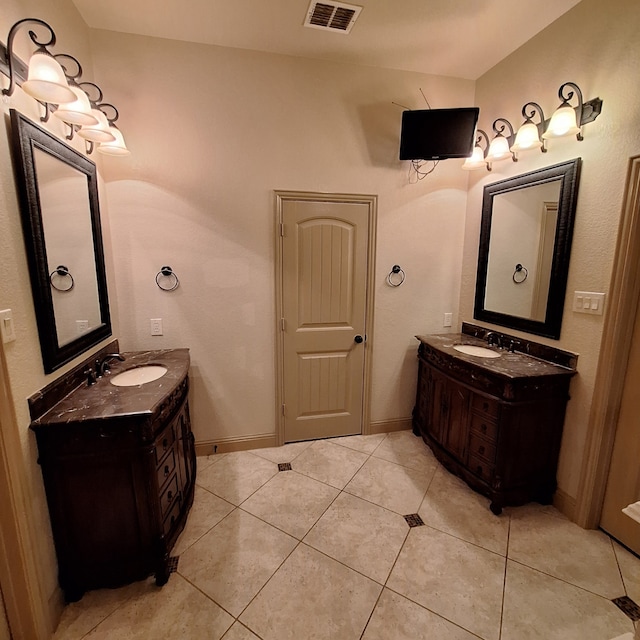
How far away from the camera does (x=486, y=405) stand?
2.18 m

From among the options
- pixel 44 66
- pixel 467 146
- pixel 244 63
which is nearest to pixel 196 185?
pixel 244 63

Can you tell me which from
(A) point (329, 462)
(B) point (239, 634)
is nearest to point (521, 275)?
(A) point (329, 462)

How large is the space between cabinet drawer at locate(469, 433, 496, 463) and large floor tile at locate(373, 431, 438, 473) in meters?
0.44

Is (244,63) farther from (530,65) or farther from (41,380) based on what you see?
(41,380)

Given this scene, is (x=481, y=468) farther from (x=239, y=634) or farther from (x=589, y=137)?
A: (x=589, y=137)

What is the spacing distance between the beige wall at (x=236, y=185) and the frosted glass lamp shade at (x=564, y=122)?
3.18 ft

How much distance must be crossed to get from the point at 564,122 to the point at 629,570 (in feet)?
8.10

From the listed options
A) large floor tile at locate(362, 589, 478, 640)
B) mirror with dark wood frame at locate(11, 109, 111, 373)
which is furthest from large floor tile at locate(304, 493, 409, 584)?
mirror with dark wood frame at locate(11, 109, 111, 373)

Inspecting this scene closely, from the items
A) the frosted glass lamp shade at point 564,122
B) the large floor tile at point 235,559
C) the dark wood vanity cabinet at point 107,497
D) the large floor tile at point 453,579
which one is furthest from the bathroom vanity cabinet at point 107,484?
A: the frosted glass lamp shade at point 564,122

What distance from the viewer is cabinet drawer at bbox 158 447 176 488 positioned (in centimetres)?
166

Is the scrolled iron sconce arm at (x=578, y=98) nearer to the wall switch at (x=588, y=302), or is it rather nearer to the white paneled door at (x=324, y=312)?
the wall switch at (x=588, y=302)

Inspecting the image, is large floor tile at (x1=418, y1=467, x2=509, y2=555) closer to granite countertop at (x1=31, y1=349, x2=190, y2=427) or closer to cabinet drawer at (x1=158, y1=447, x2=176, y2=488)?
cabinet drawer at (x1=158, y1=447, x2=176, y2=488)

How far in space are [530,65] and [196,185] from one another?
2502 mm

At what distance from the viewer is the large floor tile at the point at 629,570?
63.4 inches
